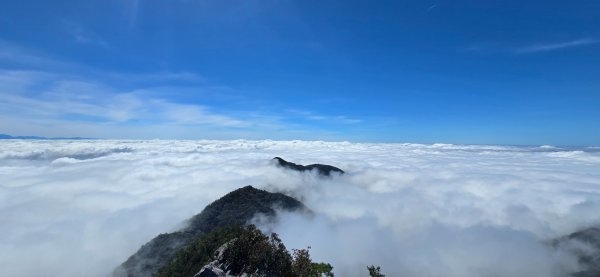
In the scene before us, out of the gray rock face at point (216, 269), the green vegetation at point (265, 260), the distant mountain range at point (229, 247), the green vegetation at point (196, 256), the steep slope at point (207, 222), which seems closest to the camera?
the gray rock face at point (216, 269)

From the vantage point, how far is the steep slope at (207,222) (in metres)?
123

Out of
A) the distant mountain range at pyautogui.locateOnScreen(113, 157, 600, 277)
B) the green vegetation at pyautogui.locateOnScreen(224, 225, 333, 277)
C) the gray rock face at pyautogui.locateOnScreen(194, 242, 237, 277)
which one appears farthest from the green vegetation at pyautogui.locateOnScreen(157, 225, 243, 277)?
the green vegetation at pyautogui.locateOnScreen(224, 225, 333, 277)

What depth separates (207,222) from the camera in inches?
6063

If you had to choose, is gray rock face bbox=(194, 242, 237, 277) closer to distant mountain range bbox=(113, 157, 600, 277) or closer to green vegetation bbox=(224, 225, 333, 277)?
distant mountain range bbox=(113, 157, 600, 277)

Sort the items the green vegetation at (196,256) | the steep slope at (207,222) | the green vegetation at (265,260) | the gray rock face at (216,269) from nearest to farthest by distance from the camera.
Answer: the gray rock face at (216,269), the green vegetation at (265,260), the green vegetation at (196,256), the steep slope at (207,222)

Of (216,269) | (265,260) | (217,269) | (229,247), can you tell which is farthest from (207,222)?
(265,260)

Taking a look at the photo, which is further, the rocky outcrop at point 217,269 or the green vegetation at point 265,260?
the green vegetation at point 265,260

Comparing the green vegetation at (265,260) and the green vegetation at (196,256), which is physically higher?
the green vegetation at (265,260)

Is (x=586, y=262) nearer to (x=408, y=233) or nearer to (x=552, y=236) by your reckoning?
(x=552, y=236)

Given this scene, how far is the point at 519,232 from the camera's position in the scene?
181m

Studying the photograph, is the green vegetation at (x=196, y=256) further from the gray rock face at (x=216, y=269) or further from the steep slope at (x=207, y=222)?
the gray rock face at (x=216, y=269)

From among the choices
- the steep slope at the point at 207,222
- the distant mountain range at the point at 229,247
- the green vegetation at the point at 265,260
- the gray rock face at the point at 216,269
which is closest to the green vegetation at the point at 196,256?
the distant mountain range at the point at 229,247

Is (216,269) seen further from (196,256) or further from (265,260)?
(196,256)

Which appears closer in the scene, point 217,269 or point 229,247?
point 217,269
